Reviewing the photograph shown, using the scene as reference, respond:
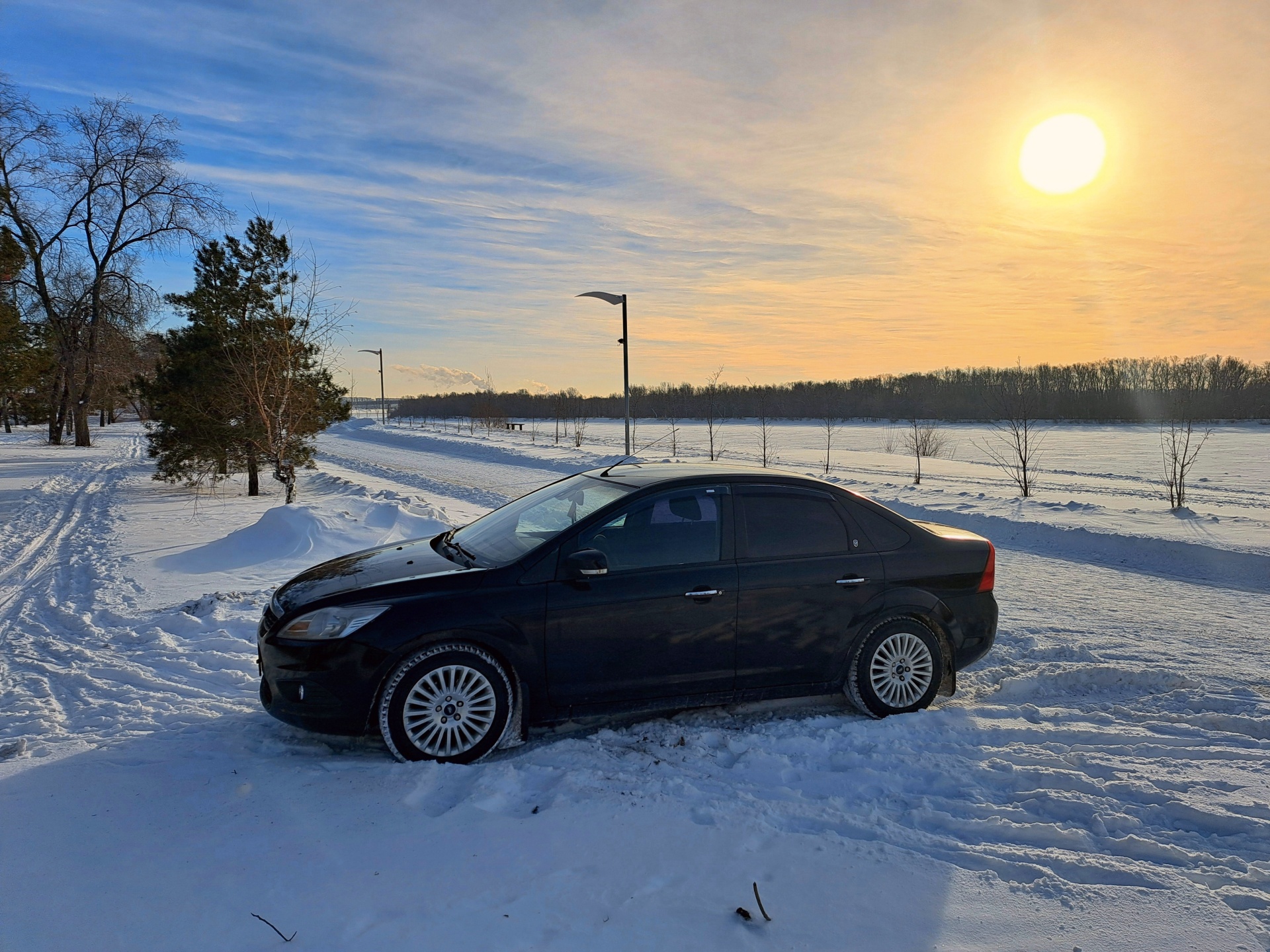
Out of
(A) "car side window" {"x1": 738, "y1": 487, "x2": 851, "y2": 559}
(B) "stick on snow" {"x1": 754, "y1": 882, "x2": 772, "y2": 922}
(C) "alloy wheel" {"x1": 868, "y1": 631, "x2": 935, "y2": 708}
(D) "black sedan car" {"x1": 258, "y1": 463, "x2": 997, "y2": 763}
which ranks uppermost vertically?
(A) "car side window" {"x1": 738, "y1": 487, "x2": 851, "y2": 559}

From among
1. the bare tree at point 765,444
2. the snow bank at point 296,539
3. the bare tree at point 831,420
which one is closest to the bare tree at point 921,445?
the bare tree at point 831,420

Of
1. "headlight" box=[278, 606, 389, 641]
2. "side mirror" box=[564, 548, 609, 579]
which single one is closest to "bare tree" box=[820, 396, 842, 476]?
"side mirror" box=[564, 548, 609, 579]

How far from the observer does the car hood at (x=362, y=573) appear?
174 inches

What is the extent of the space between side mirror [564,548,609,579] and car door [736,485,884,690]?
855mm

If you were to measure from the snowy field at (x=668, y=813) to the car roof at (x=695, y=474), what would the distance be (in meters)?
1.46

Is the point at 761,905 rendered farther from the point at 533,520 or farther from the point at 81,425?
the point at 81,425

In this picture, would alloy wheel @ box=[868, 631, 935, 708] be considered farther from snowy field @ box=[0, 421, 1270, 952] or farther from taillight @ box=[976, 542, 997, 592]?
taillight @ box=[976, 542, 997, 592]

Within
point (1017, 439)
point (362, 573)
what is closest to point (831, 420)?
point (1017, 439)

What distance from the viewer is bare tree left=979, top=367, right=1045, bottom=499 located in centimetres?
1766

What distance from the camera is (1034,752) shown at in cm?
433

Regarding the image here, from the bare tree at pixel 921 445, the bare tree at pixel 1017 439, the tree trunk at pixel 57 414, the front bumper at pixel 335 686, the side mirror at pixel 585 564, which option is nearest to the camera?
the front bumper at pixel 335 686

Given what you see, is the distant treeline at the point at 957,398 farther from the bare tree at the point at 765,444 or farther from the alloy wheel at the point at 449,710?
the alloy wheel at the point at 449,710

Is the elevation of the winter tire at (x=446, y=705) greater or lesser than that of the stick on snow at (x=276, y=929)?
greater

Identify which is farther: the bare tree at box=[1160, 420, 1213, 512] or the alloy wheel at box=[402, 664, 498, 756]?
the bare tree at box=[1160, 420, 1213, 512]
